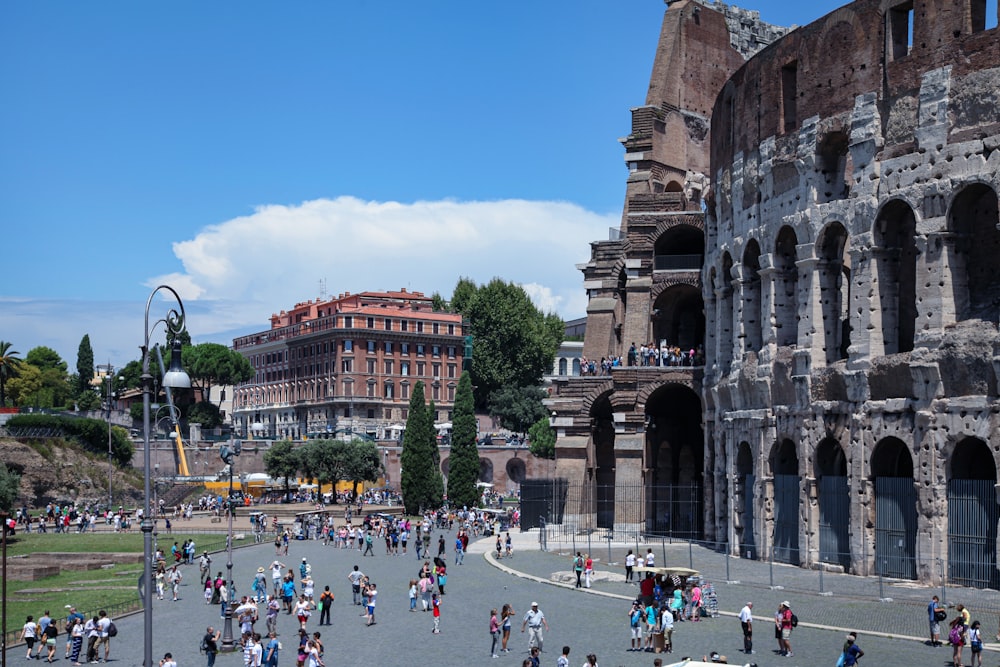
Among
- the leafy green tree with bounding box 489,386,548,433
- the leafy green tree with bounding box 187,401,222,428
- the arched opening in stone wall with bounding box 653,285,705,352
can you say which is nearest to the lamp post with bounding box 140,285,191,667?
the arched opening in stone wall with bounding box 653,285,705,352

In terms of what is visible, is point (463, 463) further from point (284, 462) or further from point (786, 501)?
point (786, 501)

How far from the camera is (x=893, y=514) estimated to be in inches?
1361

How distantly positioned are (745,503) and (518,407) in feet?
211

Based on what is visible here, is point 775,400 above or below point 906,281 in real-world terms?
below

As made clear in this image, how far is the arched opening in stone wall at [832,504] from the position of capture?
36.5m

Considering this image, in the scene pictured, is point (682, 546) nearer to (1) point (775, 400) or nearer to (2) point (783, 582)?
(1) point (775, 400)

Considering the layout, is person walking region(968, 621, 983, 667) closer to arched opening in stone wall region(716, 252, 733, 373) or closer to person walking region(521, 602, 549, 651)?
person walking region(521, 602, 549, 651)

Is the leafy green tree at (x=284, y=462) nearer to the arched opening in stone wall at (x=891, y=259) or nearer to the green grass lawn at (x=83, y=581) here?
the green grass lawn at (x=83, y=581)

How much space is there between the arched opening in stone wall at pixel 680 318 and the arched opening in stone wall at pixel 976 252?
1839 cm

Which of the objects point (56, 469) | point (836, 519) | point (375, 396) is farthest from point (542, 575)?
point (375, 396)

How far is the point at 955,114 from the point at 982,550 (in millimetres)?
11430

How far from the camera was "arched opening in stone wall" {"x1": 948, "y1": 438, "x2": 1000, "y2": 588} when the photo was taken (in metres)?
31.6

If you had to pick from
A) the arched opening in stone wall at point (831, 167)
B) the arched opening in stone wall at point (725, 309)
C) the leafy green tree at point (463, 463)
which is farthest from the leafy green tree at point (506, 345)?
the arched opening in stone wall at point (831, 167)

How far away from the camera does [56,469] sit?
262ft
